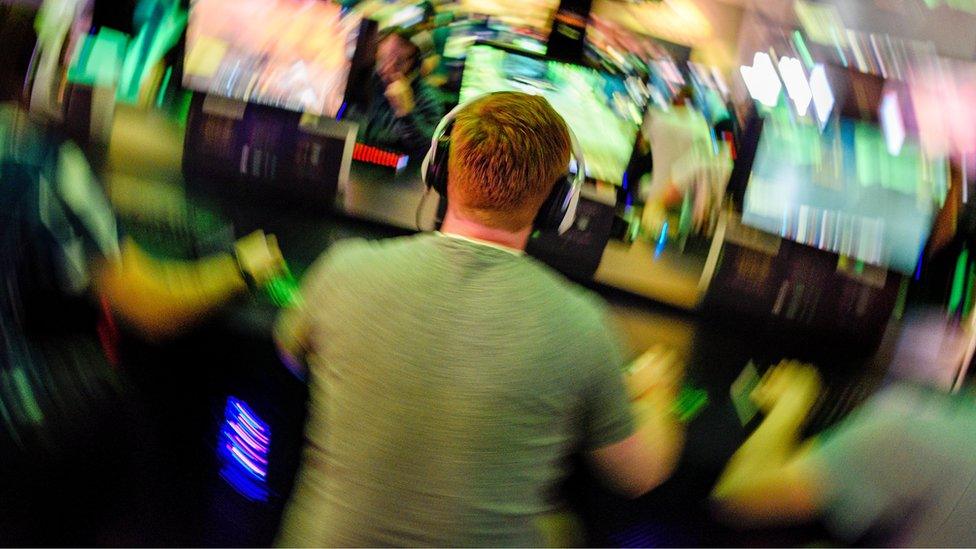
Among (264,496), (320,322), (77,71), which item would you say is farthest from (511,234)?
(77,71)

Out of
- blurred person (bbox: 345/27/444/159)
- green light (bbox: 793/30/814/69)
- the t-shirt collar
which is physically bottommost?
the t-shirt collar

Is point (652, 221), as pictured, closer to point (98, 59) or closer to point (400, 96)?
point (400, 96)

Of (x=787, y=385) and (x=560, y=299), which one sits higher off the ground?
(x=560, y=299)

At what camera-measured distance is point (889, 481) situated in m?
0.97

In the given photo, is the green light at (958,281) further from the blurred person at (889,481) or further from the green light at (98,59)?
the green light at (98,59)

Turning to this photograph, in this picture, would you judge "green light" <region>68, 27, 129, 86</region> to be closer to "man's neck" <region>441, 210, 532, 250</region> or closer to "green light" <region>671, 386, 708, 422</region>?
"man's neck" <region>441, 210, 532, 250</region>

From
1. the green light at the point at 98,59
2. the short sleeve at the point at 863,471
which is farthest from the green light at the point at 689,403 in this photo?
the green light at the point at 98,59

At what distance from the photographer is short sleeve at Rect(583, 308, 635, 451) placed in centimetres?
90

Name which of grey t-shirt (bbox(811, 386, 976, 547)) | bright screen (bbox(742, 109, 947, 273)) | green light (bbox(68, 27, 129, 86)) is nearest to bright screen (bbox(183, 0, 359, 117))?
green light (bbox(68, 27, 129, 86))

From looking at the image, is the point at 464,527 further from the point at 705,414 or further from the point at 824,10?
the point at 824,10

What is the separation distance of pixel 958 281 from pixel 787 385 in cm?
35

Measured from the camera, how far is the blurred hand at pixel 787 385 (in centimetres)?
139

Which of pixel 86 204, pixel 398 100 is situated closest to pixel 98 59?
pixel 86 204

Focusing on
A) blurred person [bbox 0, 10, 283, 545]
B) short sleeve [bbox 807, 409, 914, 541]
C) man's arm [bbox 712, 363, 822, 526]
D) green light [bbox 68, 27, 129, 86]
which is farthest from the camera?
green light [bbox 68, 27, 129, 86]
